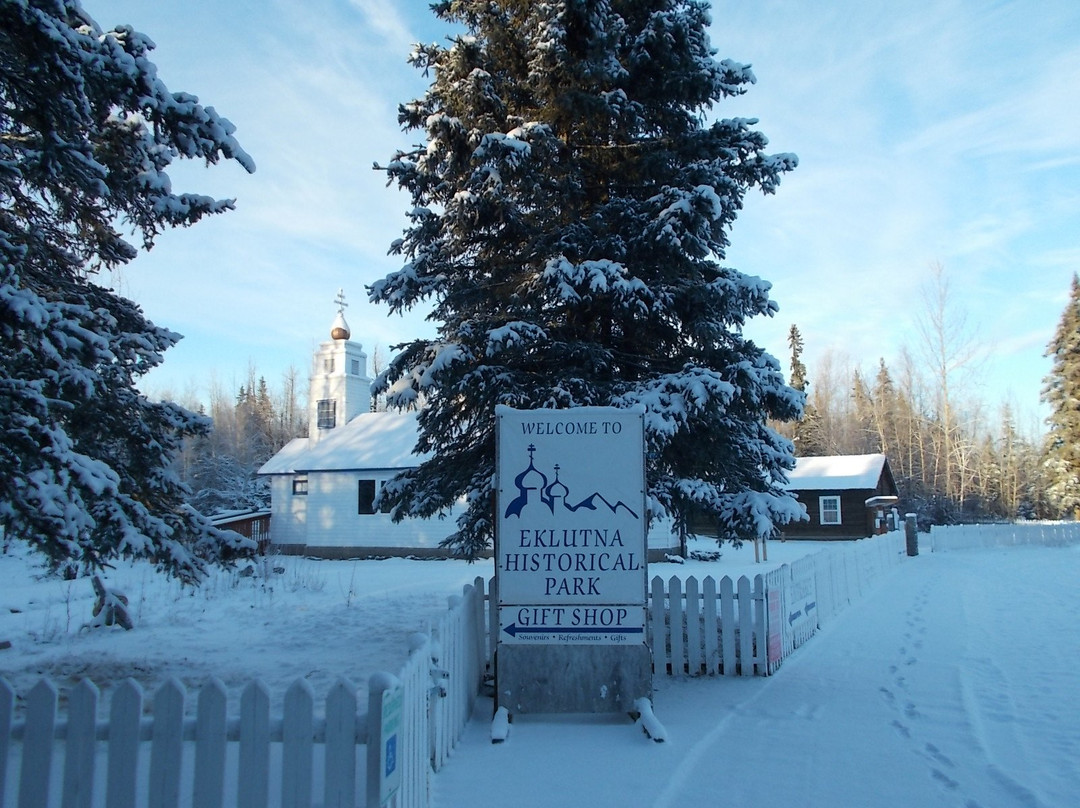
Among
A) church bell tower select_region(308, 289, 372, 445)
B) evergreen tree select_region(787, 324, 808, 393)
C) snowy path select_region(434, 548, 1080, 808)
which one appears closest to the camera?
snowy path select_region(434, 548, 1080, 808)

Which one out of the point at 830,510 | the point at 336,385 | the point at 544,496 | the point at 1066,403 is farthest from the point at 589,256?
the point at 1066,403

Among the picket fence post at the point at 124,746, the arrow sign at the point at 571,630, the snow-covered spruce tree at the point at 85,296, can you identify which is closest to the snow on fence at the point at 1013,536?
the arrow sign at the point at 571,630

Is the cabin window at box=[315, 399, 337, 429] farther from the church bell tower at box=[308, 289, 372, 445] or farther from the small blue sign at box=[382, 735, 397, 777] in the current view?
the small blue sign at box=[382, 735, 397, 777]

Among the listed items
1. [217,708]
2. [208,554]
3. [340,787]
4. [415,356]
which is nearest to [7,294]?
[208,554]

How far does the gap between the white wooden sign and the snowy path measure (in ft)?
2.90

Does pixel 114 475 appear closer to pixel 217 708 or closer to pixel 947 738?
pixel 217 708

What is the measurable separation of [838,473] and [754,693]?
112 ft

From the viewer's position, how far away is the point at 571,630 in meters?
7.05

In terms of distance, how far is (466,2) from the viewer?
10602mm

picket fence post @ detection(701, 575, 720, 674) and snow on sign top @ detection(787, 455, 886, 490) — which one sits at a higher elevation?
snow on sign top @ detection(787, 455, 886, 490)

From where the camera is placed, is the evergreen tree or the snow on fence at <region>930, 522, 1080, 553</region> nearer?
the snow on fence at <region>930, 522, 1080, 553</region>

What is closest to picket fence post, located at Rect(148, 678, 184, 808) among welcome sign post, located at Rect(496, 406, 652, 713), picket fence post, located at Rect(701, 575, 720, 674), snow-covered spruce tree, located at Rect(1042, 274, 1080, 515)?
welcome sign post, located at Rect(496, 406, 652, 713)

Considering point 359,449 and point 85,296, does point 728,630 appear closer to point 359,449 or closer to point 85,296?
point 85,296

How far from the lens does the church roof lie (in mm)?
29469
